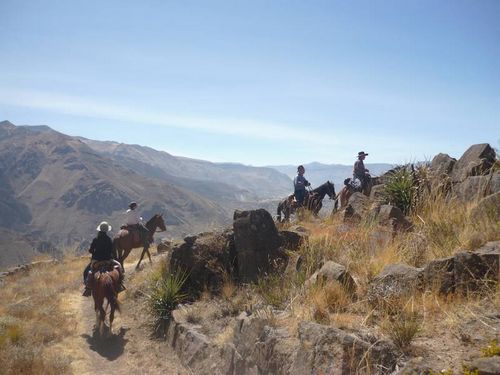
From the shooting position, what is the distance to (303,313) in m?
7.00

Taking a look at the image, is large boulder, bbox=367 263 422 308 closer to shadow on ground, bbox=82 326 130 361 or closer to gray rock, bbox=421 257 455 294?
gray rock, bbox=421 257 455 294

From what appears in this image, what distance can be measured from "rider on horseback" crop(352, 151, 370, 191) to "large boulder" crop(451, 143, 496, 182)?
625 cm

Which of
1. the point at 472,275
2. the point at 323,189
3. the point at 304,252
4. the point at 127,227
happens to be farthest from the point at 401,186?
the point at 127,227

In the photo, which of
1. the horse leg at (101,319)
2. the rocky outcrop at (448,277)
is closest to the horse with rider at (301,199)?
the horse leg at (101,319)

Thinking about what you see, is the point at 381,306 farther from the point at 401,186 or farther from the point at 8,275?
the point at 8,275

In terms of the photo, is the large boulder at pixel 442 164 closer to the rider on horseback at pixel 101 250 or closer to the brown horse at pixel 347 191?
the brown horse at pixel 347 191

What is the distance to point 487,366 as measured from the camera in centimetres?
399

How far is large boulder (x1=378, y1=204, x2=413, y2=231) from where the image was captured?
9.45 metres

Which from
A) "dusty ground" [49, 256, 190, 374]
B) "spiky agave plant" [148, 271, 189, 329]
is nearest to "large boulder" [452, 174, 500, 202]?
"spiky agave plant" [148, 271, 189, 329]

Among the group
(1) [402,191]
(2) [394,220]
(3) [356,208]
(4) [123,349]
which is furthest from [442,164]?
(4) [123,349]

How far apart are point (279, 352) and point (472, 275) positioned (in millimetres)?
2963

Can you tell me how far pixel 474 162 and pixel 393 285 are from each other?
21.1 feet

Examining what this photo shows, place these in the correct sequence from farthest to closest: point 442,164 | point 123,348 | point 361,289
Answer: point 442,164 < point 123,348 < point 361,289

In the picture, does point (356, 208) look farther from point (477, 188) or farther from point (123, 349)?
point (123, 349)
